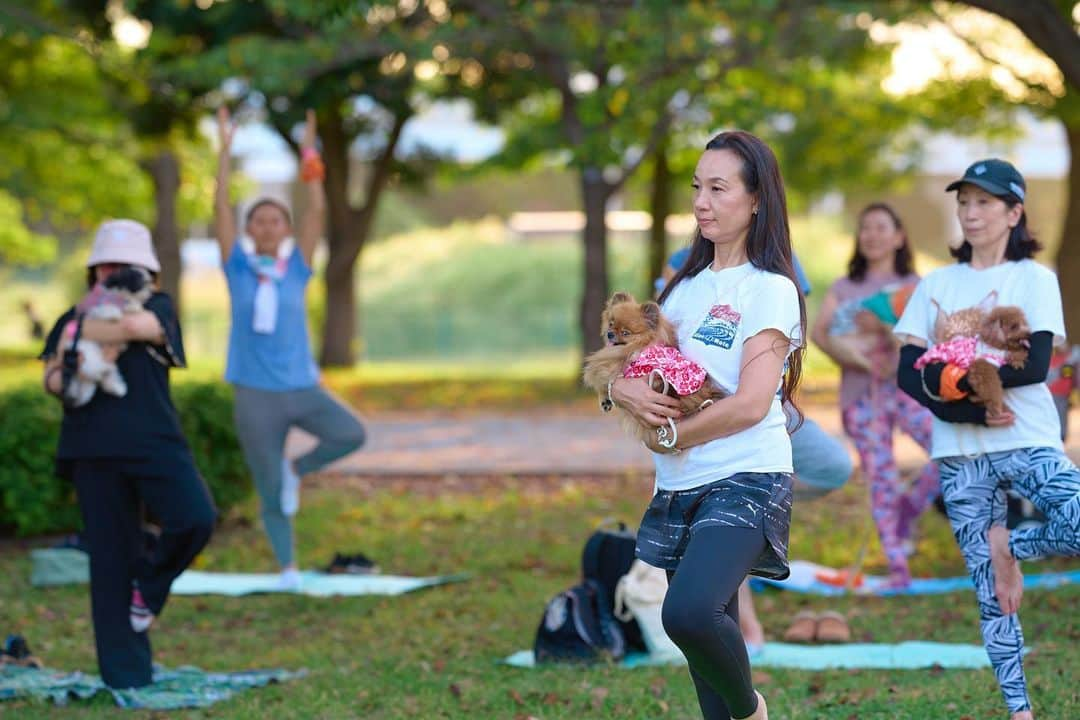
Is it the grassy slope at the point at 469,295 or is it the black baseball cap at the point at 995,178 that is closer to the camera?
the black baseball cap at the point at 995,178

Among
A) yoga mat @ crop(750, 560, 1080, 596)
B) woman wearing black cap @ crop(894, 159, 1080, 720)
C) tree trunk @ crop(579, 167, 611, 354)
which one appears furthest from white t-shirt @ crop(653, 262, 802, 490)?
tree trunk @ crop(579, 167, 611, 354)

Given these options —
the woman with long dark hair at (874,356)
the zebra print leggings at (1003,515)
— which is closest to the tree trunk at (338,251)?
the woman with long dark hair at (874,356)

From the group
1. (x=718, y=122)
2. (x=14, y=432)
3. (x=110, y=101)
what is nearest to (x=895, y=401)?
(x=14, y=432)

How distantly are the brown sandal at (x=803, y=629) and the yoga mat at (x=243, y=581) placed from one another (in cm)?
234

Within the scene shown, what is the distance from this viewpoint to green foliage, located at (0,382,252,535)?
9383 mm

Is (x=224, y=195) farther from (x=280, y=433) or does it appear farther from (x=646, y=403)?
(x=646, y=403)

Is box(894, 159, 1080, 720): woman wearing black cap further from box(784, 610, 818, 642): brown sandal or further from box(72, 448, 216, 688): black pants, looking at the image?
box(72, 448, 216, 688): black pants

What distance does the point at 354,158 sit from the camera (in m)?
25.3

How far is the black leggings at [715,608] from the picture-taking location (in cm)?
387

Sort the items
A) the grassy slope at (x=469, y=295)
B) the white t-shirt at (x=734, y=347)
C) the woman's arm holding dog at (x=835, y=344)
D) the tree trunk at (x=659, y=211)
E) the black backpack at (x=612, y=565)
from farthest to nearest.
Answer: the grassy slope at (x=469, y=295) → the tree trunk at (x=659, y=211) → the woman's arm holding dog at (x=835, y=344) → the black backpack at (x=612, y=565) → the white t-shirt at (x=734, y=347)

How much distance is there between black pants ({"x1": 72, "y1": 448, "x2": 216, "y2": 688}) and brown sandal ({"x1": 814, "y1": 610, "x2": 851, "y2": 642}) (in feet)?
9.48

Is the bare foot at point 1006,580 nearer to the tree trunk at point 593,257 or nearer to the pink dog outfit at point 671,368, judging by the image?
the pink dog outfit at point 671,368

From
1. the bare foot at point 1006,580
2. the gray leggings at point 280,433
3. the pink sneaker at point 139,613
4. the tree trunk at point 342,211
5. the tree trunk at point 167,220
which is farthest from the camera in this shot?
the tree trunk at point 342,211

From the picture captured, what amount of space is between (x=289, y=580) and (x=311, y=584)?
0.69ft
